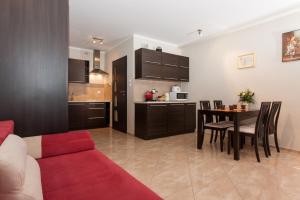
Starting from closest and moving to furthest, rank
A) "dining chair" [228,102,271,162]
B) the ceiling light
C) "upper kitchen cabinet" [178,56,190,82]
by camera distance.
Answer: "dining chair" [228,102,271,162]
the ceiling light
"upper kitchen cabinet" [178,56,190,82]

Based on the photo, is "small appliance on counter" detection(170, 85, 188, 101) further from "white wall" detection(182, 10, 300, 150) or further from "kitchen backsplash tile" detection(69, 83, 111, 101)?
"kitchen backsplash tile" detection(69, 83, 111, 101)

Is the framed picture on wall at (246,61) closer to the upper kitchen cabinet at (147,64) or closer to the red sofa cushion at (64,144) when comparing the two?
the upper kitchen cabinet at (147,64)

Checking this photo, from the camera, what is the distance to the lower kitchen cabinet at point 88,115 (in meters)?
5.28

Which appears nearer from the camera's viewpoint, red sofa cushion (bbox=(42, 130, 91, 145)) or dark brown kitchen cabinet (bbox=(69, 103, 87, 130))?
red sofa cushion (bbox=(42, 130, 91, 145))

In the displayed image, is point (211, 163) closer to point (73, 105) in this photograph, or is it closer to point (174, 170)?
point (174, 170)

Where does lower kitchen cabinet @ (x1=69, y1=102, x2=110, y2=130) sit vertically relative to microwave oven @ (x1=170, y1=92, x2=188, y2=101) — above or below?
below

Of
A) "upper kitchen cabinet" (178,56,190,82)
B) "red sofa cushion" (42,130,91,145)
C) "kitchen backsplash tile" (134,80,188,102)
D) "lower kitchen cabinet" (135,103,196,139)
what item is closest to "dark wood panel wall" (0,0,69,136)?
"red sofa cushion" (42,130,91,145)

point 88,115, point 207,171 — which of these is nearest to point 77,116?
point 88,115

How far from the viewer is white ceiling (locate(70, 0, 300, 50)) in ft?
10.4

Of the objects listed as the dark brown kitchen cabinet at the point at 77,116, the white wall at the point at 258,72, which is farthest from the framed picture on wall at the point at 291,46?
the dark brown kitchen cabinet at the point at 77,116

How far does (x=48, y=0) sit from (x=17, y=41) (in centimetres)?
56

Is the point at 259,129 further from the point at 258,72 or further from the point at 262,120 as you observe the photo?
the point at 258,72

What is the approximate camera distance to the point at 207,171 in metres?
2.39

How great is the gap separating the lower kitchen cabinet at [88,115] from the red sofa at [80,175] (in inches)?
144
